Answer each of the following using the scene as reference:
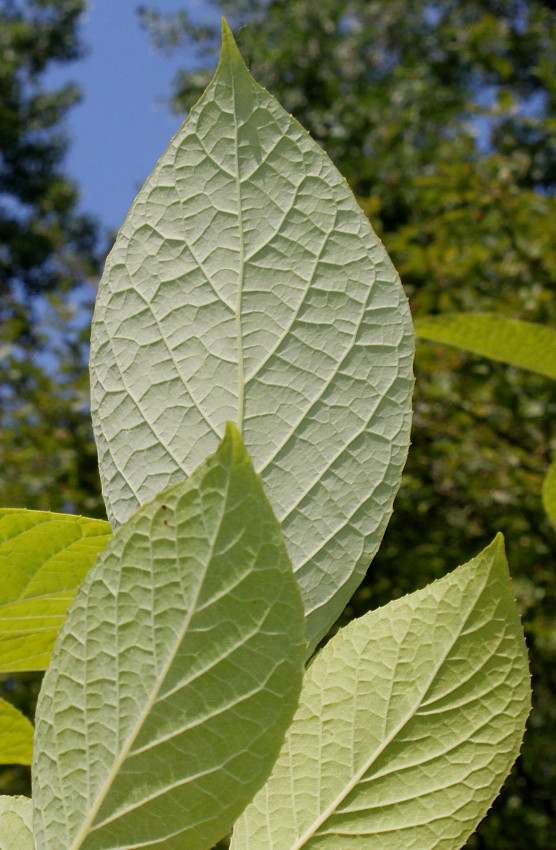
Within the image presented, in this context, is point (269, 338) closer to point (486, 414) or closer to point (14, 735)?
point (14, 735)

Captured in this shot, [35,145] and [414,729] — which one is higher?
[35,145]

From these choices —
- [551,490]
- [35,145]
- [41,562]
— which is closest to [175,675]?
[41,562]

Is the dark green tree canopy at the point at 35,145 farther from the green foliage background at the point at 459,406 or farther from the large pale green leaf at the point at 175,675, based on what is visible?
the large pale green leaf at the point at 175,675

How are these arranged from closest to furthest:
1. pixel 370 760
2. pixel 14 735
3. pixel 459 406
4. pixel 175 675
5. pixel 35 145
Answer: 1. pixel 175 675
2. pixel 370 760
3. pixel 14 735
4. pixel 459 406
5. pixel 35 145

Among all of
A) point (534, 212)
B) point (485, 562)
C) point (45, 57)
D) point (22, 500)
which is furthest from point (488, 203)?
point (45, 57)

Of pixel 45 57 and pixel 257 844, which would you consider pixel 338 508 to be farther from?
pixel 45 57
